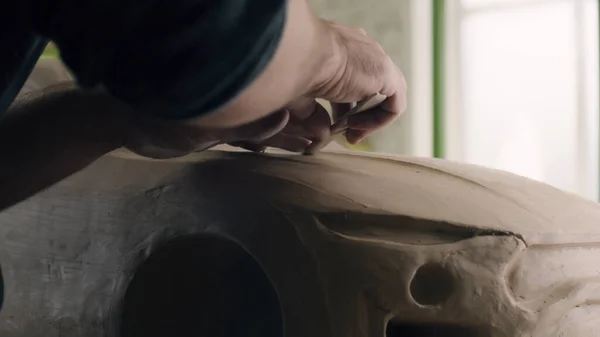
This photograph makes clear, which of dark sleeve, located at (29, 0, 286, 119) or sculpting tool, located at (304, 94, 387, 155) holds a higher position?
dark sleeve, located at (29, 0, 286, 119)

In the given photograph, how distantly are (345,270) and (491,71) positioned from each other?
4.29ft

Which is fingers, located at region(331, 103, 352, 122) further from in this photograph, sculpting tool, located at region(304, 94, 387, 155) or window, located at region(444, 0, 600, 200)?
window, located at region(444, 0, 600, 200)

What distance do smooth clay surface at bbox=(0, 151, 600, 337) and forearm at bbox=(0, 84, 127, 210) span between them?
69 mm

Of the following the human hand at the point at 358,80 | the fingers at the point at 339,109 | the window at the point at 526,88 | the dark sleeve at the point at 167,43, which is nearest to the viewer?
the dark sleeve at the point at 167,43

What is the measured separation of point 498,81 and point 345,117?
1223 mm

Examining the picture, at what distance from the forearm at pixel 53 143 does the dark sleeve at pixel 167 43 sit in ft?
0.61

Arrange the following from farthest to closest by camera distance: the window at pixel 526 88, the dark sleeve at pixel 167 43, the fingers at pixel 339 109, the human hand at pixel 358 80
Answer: the window at pixel 526 88
the fingers at pixel 339 109
the human hand at pixel 358 80
the dark sleeve at pixel 167 43

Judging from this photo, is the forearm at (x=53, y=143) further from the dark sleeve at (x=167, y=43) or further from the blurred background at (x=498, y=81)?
the blurred background at (x=498, y=81)

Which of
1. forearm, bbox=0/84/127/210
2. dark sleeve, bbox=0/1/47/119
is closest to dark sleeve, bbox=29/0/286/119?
dark sleeve, bbox=0/1/47/119

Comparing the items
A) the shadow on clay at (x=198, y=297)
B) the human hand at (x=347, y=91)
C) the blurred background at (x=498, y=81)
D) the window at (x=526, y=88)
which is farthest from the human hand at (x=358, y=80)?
the window at (x=526, y=88)

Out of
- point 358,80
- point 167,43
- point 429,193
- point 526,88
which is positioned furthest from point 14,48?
point 526,88

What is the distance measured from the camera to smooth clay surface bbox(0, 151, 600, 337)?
50 centimetres

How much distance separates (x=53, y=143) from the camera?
0.54 m

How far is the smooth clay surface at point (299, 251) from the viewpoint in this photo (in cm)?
50
